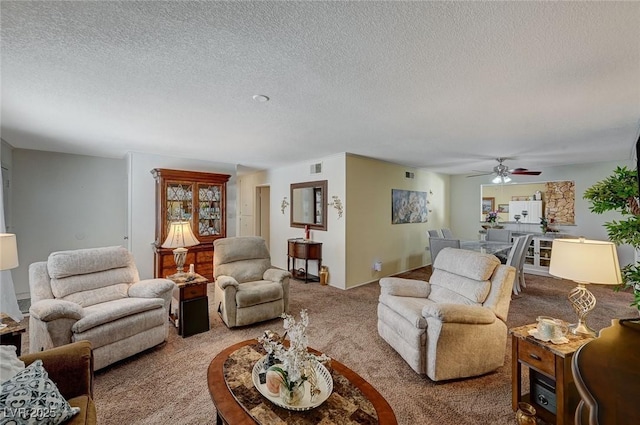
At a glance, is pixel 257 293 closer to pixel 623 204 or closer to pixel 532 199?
pixel 623 204

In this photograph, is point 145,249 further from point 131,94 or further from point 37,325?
point 131,94

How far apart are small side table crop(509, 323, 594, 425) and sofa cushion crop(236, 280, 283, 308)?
7.91ft

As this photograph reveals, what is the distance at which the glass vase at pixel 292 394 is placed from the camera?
55.4 inches

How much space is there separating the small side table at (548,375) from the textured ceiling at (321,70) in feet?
5.94

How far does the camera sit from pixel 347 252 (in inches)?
194

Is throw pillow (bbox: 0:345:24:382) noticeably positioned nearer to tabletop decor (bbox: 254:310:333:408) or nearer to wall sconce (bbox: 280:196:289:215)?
tabletop decor (bbox: 254:310:333:408)

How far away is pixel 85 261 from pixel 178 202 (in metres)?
2.10

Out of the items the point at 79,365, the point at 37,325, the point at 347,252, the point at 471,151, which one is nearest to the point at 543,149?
the point at 471,151

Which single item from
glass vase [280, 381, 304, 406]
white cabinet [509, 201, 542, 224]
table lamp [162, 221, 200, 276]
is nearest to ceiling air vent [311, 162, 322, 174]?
table lamp [162, 221, 200, 276]

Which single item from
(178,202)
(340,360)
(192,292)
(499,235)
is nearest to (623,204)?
(340,360)

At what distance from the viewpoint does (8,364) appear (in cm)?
135

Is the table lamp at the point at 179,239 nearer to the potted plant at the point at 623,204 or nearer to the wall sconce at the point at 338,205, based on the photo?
the wall sconce at the point at 338,205

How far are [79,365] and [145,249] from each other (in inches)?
141

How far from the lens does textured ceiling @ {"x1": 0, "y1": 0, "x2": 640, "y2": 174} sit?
1.38m
